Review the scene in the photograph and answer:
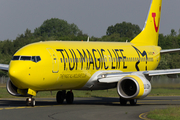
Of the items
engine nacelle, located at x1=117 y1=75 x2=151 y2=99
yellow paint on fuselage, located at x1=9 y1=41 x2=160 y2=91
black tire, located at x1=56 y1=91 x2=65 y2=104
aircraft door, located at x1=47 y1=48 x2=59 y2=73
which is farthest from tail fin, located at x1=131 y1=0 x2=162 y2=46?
aircraft door, located at x1=47 y1=48 x2=59 y2=73

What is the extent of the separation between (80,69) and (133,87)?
13.9 feet

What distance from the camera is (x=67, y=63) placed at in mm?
24891

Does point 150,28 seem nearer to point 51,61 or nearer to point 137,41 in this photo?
point 137,41

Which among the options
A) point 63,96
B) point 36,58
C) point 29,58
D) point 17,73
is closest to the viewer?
point 17,73

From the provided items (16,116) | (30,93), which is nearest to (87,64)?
(30,93)

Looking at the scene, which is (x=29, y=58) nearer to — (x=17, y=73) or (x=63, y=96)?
(x=17, y=73)

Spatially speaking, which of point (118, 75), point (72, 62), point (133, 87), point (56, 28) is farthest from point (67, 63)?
point (56, 28)

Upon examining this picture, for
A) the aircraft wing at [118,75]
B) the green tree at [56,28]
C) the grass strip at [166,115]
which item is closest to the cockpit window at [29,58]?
the aircraft wing at [118,75]

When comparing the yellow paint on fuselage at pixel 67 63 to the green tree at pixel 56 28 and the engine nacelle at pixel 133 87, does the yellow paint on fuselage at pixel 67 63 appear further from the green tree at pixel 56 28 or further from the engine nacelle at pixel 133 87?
the green tree at pixel 56 28

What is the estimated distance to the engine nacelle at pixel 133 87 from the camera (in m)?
24.8

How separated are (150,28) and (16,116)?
68.8ft

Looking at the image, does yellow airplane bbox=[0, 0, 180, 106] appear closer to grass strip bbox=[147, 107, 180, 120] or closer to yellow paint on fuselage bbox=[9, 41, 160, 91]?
yellow paint on fuselage bbox=[9, 41, 160, 91]

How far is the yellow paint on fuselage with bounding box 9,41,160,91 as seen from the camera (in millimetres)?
22703

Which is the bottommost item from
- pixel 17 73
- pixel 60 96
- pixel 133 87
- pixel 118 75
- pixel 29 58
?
pixel 60 96
